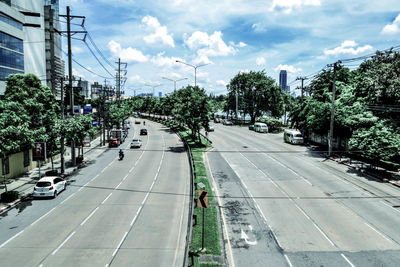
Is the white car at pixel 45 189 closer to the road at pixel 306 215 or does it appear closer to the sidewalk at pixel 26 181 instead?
the sidewalk at pixel 26 181

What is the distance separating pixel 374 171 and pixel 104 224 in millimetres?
28331

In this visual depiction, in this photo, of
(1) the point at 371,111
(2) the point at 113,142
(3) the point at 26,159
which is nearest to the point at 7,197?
(3) the point at 26,159

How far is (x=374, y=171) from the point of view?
30.5 meters

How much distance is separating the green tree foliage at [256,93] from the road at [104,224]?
57.7 metres

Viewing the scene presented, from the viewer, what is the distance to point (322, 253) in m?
14.1

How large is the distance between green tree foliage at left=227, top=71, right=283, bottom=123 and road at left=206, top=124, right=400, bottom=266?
1930 inches

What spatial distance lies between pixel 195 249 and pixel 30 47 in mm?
85822

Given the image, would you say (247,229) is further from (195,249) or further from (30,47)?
(30,47)

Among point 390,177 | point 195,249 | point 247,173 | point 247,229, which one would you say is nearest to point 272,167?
point 247,173

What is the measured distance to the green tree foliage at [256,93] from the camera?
80.6 m

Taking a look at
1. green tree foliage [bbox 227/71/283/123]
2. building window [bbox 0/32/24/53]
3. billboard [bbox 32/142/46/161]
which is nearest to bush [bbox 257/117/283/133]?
green tree foliage [bbox 227/71/283/123]

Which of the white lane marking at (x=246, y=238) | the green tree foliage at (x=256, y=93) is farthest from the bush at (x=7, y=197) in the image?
the green tree foliage at (x=256, y=93)

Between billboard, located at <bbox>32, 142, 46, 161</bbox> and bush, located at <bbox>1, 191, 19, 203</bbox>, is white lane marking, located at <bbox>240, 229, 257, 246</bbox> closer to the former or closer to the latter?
bush, located at <bbox>1, 191, 19, 203</bbox>

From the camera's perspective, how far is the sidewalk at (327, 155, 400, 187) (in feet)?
90.4
